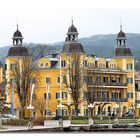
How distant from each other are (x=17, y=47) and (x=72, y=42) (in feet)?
18.9

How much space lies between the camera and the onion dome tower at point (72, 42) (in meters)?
72.2

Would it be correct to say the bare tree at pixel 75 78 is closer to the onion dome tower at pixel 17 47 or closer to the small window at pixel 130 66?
the onion dome tower at pixel 17 47

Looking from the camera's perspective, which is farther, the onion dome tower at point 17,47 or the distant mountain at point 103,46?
the distant mountain at point 103,46

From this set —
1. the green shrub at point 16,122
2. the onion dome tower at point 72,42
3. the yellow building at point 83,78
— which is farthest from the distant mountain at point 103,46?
the green shrub at point 16,122

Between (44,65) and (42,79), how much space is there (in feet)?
5.09

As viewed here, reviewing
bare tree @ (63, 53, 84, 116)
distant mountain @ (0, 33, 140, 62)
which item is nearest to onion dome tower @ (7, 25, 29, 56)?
bare tree @ (63, 53, 84, 116)

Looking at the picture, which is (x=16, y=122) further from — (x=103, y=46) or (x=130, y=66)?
(x=103, y=46)

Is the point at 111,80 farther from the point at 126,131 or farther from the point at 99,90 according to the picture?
the point at 126,131

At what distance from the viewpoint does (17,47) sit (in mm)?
73062

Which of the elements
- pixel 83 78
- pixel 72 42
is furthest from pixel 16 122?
pixel 72 42

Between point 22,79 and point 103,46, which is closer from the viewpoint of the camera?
point 22,79
